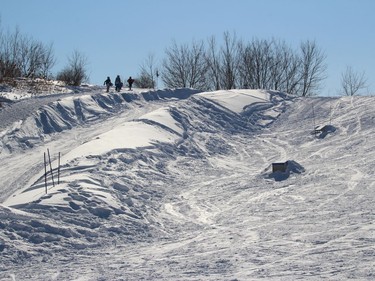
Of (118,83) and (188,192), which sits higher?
(118,83)

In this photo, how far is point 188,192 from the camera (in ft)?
66.0

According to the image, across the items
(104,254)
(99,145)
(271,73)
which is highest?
(271,73)

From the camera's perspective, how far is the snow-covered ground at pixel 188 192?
1230cm

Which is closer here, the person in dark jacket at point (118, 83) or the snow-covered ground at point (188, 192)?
Result: the snow-covered ground at point (188, 192)

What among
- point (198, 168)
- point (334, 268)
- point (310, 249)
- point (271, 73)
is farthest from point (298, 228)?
point (271, 73)

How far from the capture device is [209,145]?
91.7 feet

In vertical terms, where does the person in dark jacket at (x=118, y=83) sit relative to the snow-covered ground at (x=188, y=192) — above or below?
above

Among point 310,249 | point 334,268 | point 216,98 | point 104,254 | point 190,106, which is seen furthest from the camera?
point 216,98

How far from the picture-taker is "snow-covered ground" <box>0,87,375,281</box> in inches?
484

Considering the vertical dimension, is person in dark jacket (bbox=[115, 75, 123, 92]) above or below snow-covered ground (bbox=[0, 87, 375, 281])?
above

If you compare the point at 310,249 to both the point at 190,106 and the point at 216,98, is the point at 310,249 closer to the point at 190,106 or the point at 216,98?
the point at 190,106

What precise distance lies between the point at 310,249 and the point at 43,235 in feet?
19.2

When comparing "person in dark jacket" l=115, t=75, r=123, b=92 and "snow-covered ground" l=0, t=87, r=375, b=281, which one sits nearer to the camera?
"snow-covered ground" l=0, t=87, r=375, b=281

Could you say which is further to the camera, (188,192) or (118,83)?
(118,83)
